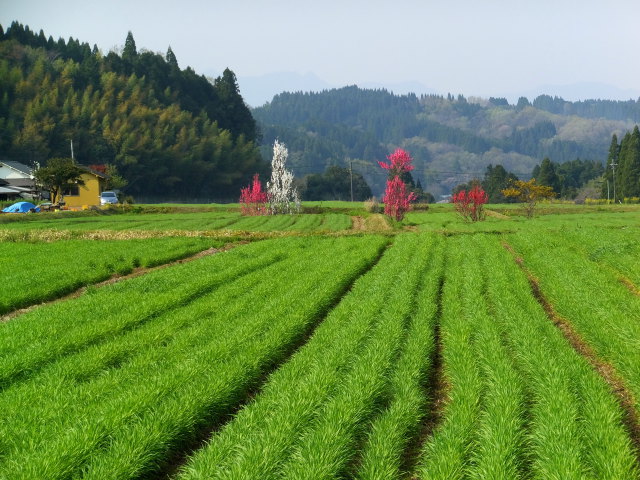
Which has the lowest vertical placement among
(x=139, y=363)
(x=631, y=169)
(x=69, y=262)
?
(x=139, y=363)

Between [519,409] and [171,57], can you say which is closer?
[519,409]

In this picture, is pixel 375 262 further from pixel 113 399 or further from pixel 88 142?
pixel 88 142

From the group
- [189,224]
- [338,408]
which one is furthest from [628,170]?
[338,408]

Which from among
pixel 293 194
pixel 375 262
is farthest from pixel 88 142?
pixel 375 262

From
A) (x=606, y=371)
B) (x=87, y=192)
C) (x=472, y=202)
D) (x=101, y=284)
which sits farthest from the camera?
(x=87, y=192)

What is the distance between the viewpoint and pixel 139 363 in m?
A: 9.12

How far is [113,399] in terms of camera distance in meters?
7.58

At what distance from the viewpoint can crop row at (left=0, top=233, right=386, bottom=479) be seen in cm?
635

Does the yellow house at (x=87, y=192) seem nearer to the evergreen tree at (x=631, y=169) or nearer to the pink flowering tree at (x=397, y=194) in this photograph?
the pink flowering tree at (x=397, y=194)

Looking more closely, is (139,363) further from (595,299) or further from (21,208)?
(21,208)

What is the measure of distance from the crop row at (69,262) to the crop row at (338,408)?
338 inches

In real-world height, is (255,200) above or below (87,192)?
below

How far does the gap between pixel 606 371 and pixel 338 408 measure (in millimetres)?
5291

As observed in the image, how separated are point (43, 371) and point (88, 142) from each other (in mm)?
113513
